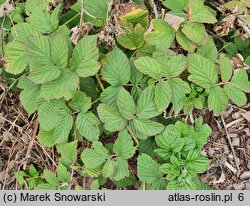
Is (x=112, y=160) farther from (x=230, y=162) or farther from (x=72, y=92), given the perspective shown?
(x=230, y=162)

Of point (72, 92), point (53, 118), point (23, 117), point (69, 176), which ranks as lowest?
point (69, 176)

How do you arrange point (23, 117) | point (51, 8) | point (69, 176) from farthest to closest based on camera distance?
1. point (23, 117)
2. point (51, 8)
3. point (69, 176)

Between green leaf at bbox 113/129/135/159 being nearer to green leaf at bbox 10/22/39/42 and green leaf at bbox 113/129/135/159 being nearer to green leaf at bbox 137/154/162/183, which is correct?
green leaf at bbox 137/154/162/183

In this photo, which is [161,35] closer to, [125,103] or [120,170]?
[125,103]

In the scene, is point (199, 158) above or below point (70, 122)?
below

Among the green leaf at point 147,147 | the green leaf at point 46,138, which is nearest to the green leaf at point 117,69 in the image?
the green leaf at point 147,147

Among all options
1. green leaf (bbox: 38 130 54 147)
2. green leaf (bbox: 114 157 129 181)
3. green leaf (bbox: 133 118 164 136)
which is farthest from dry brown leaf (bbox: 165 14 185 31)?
green leaf (bbox: 38 130 54 147)

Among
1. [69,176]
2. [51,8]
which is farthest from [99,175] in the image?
[51,8]

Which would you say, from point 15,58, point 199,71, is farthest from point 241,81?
point 15,58
